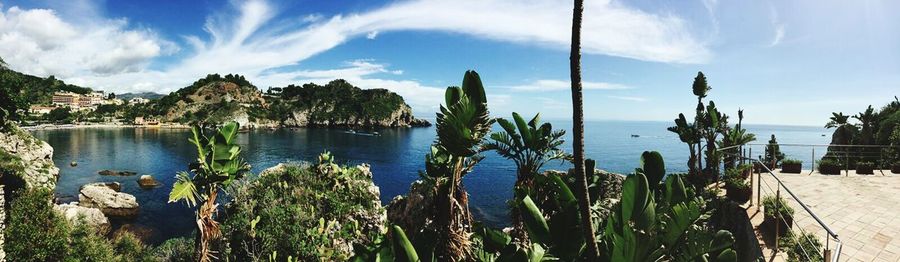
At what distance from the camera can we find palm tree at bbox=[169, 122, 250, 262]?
761 centimetres

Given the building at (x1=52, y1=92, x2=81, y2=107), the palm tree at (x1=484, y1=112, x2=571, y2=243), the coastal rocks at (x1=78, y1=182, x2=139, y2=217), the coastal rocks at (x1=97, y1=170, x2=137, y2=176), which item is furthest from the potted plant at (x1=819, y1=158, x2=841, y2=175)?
the building at (x1=52, y1=92, x2=81, y2=107)

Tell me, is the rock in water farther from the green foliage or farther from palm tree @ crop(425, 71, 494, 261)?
the green foliage

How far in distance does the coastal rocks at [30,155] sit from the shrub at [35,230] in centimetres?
558

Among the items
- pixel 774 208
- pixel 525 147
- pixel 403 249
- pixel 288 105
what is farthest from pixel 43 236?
pixel 288 105

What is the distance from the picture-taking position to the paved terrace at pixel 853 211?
6684 mm

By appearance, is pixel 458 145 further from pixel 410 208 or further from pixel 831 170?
pixel 831 170

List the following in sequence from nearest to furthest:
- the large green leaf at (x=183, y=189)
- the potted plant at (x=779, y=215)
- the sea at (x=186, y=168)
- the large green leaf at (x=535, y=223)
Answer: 1. the large green leaf at (x=535, y=223)
2. the large green leaf at (x=183, y=189)
3. the potted plant at (x=779, y=215)
4. the sea at (x=186, y=168)

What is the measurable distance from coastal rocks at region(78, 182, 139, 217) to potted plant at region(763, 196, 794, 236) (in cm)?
3170

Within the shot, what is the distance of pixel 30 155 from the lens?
21.7 m

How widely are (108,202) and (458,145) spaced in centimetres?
3051

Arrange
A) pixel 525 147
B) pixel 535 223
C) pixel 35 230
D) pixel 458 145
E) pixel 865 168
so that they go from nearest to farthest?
pixel 535 223 → pixel 458 145 → pixel 525 147 → pixel 35 230 → pixel 865 168

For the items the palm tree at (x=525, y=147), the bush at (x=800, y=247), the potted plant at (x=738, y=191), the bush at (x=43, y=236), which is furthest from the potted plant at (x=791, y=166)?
the bush at (x=43, y=236)

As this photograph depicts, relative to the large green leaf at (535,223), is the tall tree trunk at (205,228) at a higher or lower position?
lower

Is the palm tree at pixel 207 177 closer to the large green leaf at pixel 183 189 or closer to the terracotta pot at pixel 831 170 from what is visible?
the large green leaf at pixel 183 189
